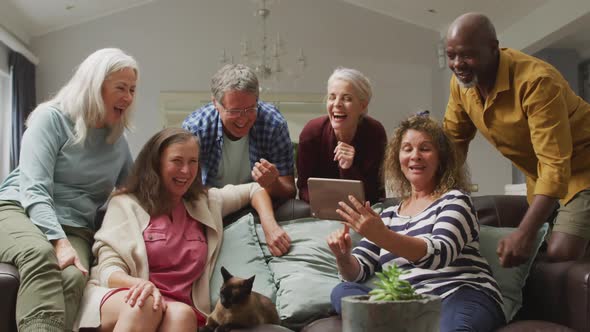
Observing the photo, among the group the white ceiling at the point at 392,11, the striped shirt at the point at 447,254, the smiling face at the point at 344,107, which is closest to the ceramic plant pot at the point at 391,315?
the striped shirt at the point at 447,254

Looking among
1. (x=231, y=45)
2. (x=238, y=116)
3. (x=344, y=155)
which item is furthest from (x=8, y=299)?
(x=231, y=45)

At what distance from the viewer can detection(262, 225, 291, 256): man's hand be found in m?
2.26

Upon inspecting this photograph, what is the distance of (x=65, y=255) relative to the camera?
191cm

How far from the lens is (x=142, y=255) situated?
1.98 metres

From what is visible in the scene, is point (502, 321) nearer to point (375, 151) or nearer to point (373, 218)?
point (373, 218)

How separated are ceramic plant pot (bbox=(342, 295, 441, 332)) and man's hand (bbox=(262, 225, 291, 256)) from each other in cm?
121

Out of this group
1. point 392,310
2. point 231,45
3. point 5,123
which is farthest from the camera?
point 231,45

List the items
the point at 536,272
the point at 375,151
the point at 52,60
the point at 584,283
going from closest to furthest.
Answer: the point at 584,283 < the point at 536,272 < the point at 375,151 < the point at 52,60

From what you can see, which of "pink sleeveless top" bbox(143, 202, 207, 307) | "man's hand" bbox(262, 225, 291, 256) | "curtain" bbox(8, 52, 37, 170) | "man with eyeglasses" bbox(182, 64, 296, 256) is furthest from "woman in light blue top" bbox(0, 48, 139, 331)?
"curtain" bbox(8, 52, 37, 170)

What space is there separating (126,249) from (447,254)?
0.98 metres

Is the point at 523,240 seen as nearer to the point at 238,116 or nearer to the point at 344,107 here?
the point at 344,107

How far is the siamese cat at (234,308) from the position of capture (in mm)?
1791

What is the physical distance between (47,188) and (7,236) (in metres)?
0.21

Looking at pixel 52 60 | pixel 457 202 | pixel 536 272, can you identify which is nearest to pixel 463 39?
pixel 457 202
